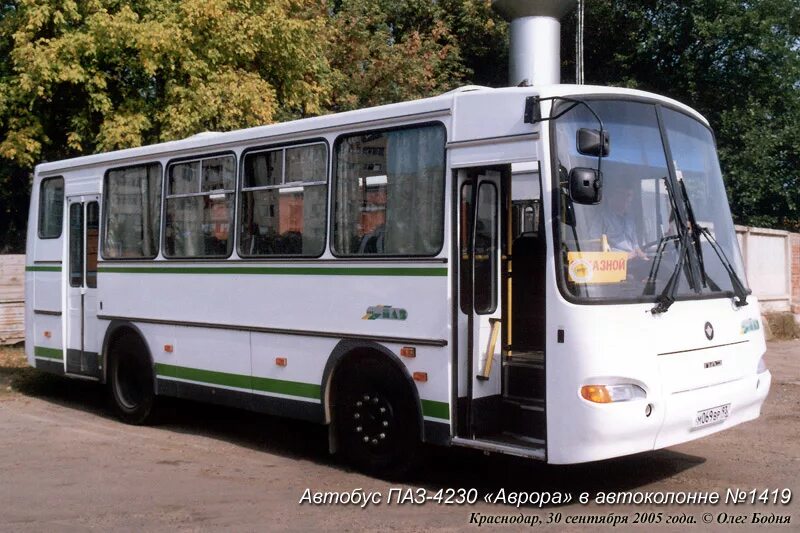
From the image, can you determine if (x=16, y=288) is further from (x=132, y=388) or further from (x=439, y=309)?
(x=439, y=309)

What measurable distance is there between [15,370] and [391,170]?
31.1ft

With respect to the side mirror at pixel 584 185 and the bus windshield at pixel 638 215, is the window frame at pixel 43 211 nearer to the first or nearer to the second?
the bus windshield at pixel 638 215

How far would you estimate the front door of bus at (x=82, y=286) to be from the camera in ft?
38.9

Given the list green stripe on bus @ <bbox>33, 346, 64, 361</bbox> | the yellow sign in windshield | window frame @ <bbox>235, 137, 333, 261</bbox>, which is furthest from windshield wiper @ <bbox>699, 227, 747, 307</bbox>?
green stripe on bus @ <bbox>33, 346, 64, 361</bbox>

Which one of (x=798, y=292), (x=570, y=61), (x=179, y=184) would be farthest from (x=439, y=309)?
(x=570, y=61)

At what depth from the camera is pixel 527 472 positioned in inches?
339

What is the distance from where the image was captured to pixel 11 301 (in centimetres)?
1833

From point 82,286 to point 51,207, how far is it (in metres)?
1.33

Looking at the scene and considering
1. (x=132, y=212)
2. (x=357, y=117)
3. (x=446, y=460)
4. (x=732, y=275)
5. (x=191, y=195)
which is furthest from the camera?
(x=132, y=212)

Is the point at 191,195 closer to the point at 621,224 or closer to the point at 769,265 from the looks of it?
the point at 621,224

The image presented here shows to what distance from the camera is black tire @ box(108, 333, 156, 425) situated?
11112mm

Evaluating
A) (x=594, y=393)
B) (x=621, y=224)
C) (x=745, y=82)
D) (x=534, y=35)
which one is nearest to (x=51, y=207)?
(x=621, y=224)

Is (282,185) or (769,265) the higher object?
(282,185)
